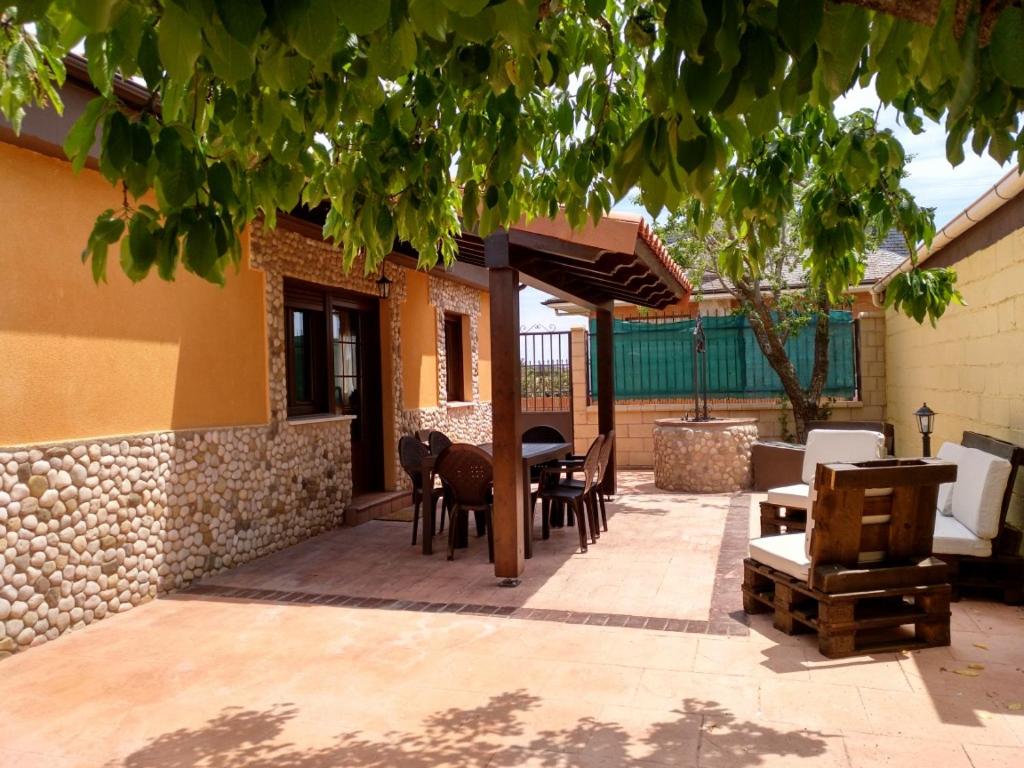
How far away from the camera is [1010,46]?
Result: 128cm

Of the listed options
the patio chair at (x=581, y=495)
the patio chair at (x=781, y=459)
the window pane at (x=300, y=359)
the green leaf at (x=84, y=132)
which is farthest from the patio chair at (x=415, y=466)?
the green leaf at (x=84, y=132)

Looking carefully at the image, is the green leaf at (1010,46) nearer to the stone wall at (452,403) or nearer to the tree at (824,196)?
the tree at (824,196)

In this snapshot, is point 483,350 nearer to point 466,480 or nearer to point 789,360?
point 789,360

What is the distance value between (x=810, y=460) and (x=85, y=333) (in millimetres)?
5819

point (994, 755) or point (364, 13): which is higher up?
point (364, 13)

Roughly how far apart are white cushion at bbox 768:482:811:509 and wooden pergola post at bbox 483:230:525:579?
6.97ft

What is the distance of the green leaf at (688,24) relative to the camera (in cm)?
139

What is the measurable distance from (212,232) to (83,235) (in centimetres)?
386

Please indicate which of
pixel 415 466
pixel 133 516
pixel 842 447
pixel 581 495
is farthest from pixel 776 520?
pixel 133 516

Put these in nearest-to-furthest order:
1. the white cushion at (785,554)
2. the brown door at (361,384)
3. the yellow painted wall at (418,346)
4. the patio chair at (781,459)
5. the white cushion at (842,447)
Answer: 1. the white cushion at (785,554)
2. the white cushion at (842,447)
3. the brown door at (361,384)
4. the patio chair at (781,459)
5. the yellow painted wall at (418,346)

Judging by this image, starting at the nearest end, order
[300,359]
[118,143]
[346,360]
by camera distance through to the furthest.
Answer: [118,143], [300,359], [346,360]

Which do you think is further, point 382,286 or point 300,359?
point 382,286

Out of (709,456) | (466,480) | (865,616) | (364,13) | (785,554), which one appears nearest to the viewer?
(364,13)

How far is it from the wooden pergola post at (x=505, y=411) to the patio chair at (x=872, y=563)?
206cm
